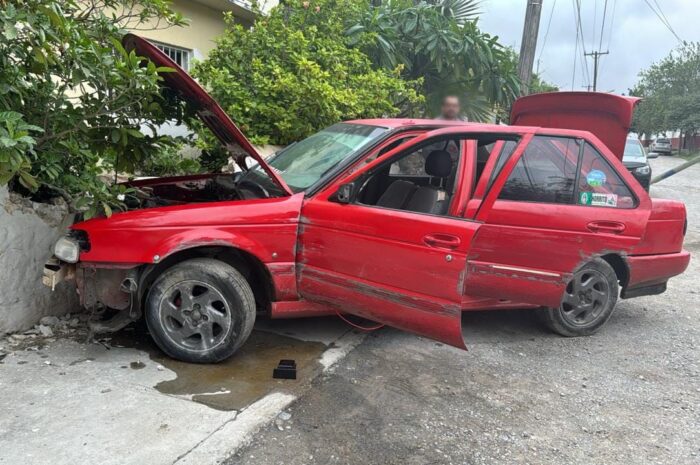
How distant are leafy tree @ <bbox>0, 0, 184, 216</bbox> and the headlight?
25 centimetres

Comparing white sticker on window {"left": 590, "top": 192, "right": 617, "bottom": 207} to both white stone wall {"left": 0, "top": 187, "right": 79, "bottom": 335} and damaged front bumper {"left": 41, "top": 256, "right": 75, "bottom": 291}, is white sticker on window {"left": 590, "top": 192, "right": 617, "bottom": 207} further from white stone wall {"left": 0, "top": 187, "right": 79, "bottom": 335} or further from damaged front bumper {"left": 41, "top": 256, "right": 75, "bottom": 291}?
white stone wall {"left": 0, "top": 187, "right": 79, "bottom": 335}

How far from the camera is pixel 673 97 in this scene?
148 feet

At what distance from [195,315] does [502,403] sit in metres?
2.11

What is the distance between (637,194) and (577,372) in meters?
1.60

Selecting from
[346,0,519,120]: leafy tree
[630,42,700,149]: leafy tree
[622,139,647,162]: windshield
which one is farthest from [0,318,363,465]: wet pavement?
[630,42,700,149]: leafy tree

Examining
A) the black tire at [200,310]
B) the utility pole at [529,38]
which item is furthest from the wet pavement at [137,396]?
the utility pole at [529,38]

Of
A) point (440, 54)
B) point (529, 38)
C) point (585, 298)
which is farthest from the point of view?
point (529, 38)

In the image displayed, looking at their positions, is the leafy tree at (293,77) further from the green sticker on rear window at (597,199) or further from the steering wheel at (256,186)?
the green sticker on rear window at (597,199)

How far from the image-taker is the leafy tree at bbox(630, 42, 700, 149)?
4238 centimetres

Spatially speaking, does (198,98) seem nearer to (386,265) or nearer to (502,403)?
(386,265)

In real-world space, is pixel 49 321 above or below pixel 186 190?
below

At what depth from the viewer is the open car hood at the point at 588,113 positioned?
582cm

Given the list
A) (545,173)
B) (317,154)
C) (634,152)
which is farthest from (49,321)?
(634,152)

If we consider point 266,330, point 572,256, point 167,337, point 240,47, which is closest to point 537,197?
point 572,256
